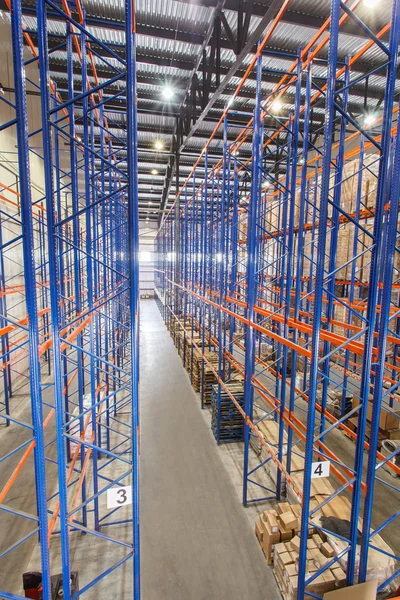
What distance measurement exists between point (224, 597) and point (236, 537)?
3.00 ft

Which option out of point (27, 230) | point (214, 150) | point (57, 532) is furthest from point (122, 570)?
point (214, 150)

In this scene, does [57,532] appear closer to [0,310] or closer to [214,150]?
[0,310]

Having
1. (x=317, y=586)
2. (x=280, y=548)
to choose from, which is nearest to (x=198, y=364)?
(x=280, y=548)

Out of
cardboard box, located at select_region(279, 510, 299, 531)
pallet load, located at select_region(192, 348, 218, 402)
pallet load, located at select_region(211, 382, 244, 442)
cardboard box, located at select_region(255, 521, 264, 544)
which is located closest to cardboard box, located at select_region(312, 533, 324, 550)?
cardboard box, located at select_region(279, 510, 299, 531)

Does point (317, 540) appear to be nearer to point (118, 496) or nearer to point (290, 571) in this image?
point (290, 571)

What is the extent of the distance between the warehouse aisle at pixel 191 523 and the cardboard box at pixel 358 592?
1350 millimetres

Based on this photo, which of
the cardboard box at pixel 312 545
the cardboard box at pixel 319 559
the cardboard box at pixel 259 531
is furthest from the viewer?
the cardboard box at pixel 259 531

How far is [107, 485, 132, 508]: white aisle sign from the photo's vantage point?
123 inches

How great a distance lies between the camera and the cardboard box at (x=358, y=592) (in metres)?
3.01

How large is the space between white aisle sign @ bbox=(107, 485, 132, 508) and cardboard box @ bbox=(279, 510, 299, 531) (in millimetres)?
2572

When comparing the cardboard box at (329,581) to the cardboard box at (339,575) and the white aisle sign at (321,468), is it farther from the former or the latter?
the white aisle sign at (321,468)

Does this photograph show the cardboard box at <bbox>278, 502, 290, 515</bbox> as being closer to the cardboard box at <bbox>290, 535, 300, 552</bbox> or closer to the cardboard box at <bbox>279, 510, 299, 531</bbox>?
the cardboard box at <bbox>279, 510, 299, 531</bbox>

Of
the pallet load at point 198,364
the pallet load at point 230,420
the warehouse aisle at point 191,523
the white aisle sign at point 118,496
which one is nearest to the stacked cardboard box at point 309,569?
the warehouse aisle at point 191,523

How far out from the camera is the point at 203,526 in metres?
5.00
